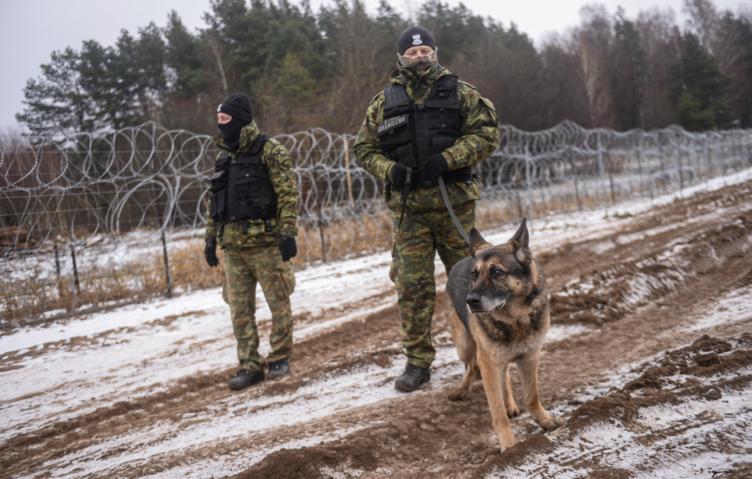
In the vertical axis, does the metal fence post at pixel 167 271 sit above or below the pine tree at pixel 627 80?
below

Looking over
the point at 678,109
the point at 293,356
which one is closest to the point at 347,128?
the point at 293,356

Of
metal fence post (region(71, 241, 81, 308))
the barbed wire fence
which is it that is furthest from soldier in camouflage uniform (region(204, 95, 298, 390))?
metal fence post (region(71, 241, 81, 308))

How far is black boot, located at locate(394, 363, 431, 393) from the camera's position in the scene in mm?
3588

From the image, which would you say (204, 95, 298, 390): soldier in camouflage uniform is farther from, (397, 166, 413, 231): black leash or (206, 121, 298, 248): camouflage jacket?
(397, 166, 413, 231): black leash

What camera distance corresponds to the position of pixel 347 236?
454 inches

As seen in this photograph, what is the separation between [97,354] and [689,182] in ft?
77.1

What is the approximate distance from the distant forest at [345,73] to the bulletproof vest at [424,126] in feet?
21.4

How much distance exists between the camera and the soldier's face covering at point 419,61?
350 centimetres

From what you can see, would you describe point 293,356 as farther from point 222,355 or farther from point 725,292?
point 725,292

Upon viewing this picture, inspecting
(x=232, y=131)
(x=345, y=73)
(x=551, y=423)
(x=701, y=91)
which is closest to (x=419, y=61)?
(x=232, y=131)

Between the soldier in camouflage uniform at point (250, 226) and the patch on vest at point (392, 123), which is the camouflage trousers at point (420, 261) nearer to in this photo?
the patch on vest at point (392, 123)

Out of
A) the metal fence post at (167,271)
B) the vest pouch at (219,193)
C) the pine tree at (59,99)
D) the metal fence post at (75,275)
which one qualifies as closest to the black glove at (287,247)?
the vest pouch at (219,193)

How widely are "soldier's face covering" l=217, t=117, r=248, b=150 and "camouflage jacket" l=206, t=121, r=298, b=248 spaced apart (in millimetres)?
33

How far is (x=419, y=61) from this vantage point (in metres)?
3.50
